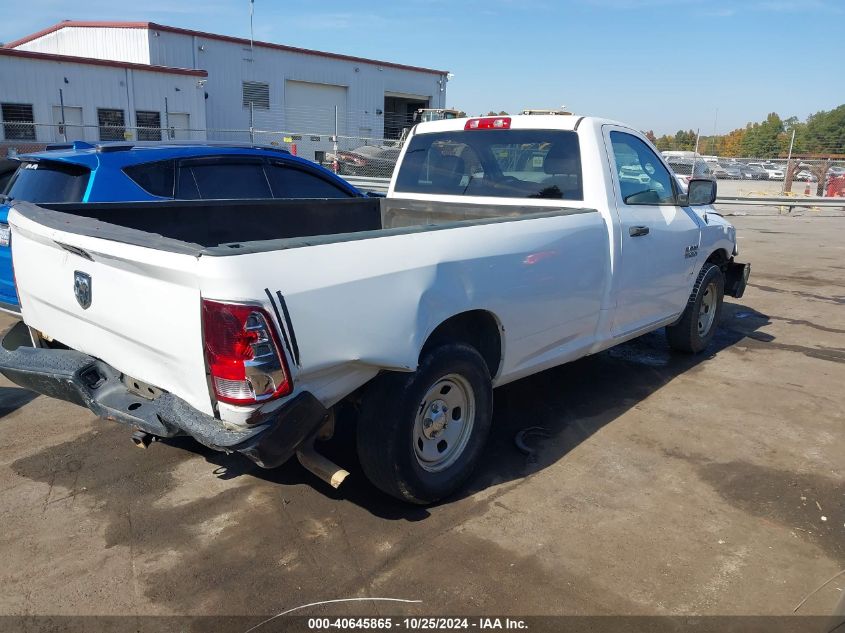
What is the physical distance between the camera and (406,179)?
563 centimetres

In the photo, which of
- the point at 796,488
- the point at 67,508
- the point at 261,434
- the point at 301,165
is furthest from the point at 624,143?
the point at 67,508

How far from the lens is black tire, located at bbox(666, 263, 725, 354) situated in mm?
5941

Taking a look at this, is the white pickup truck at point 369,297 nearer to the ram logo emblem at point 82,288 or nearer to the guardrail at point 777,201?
the ram logo emblem at point 82,288

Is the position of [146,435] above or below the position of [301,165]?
below

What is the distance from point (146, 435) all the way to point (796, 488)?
359cm

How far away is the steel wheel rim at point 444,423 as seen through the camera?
344 centimetres

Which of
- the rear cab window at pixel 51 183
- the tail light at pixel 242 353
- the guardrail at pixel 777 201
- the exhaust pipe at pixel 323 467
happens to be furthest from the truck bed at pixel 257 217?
the guardrail at pixel 777 201

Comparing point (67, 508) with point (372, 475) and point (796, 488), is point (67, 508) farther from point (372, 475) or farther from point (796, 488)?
point (796, 488)

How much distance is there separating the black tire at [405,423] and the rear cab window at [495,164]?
1.84m

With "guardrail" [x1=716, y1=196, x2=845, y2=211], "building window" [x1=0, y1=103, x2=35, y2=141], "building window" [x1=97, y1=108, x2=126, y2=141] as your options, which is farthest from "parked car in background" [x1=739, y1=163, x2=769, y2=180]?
"building window" [x1=0, y1=103, x2=35, y2=141]

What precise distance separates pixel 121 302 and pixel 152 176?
121 inches

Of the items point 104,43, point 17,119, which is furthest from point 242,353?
point 104,43

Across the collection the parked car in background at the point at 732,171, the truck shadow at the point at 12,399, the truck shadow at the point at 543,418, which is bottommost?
the truck shadow at the point at 12,399

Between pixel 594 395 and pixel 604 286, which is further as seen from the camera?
pixel 594 395
